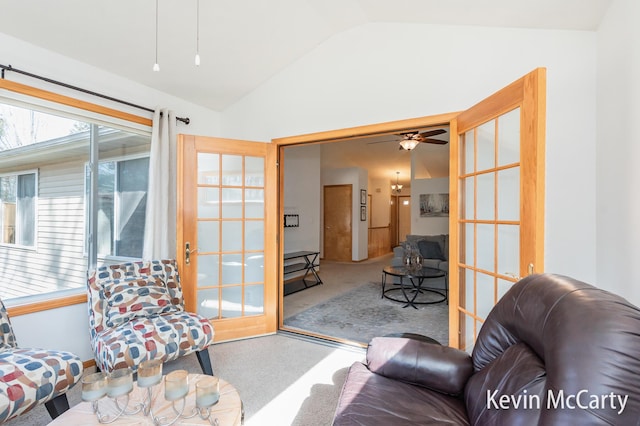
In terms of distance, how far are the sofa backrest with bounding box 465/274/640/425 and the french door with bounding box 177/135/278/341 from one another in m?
2.40

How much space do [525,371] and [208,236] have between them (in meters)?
2.86

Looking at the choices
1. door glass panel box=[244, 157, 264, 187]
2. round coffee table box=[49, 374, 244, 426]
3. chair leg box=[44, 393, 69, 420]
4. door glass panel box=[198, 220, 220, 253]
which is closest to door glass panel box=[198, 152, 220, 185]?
door glass panel box=[244, 157, 264, 187]

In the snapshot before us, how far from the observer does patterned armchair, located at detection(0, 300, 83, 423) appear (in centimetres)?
156

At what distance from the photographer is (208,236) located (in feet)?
10.8

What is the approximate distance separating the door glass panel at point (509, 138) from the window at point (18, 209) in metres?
3.80

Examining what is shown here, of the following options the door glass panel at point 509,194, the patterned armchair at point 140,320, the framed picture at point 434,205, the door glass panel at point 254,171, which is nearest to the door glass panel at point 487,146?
the door glass panel at point 509,194

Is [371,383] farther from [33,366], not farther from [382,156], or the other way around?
[382,156]

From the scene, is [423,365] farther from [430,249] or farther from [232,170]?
[430,249]

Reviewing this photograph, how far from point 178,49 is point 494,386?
3.35 m

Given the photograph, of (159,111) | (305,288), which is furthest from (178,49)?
(305,288)

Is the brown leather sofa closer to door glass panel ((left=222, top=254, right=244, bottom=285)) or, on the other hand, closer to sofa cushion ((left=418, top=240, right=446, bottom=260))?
door glass panel ((left=222, top=254, right=244, bottom=285))

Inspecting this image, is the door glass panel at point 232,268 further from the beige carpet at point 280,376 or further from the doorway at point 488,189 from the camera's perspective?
the doorway at point 488,189

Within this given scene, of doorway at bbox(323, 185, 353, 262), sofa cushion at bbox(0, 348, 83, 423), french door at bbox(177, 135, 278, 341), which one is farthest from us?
doorway at bbox(323, 185, 353, 262)

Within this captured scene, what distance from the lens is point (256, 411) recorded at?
207 cm
